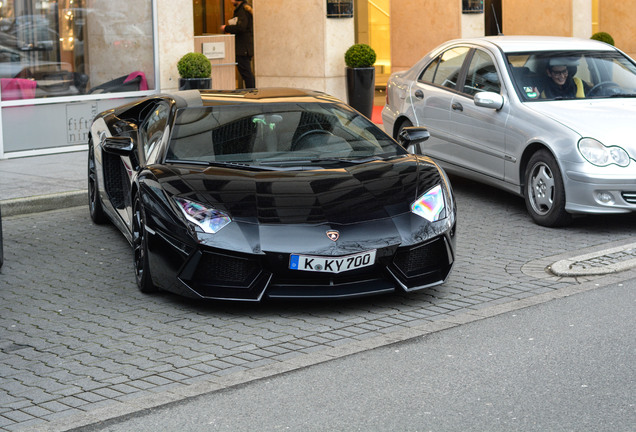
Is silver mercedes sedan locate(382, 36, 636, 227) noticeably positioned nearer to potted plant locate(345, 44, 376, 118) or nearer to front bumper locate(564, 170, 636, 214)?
front bumper locate(564, 170, 636, 214)

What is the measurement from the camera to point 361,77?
55.6ft

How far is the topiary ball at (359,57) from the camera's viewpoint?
16.9 metres

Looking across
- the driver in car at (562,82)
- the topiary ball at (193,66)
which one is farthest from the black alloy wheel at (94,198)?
the topiary ball at (193,66)

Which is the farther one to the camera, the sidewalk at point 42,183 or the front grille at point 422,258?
the sidewalk at point 42,183

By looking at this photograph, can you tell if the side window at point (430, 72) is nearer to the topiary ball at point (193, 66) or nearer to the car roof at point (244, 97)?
the car roof at point (244, 97)

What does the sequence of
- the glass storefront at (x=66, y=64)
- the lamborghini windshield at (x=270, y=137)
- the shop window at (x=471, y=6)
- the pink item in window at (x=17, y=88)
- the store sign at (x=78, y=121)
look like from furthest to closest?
the shop window at (x=471, y=6)
the store sign at (x=78, y=121)
the glass storefront at (x=66, y=64)
the pink item in window at (x=17, y=88)
the lamborghini windshield at (x=270, y=137)

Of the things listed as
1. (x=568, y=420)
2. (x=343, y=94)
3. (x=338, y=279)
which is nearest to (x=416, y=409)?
(x=568, y=420)

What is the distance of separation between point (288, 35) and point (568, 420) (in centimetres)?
1415

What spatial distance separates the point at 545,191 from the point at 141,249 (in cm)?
388

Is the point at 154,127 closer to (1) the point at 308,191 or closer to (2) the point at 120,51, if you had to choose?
(1) the point at 308,191

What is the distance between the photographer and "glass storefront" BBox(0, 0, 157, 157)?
1339 centimetres

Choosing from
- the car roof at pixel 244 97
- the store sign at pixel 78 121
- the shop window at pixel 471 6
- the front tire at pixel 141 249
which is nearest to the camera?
the front tire at pixel 141 249

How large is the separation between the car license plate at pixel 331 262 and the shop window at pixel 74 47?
8.25 m

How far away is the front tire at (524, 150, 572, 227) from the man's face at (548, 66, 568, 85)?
1.11 m
